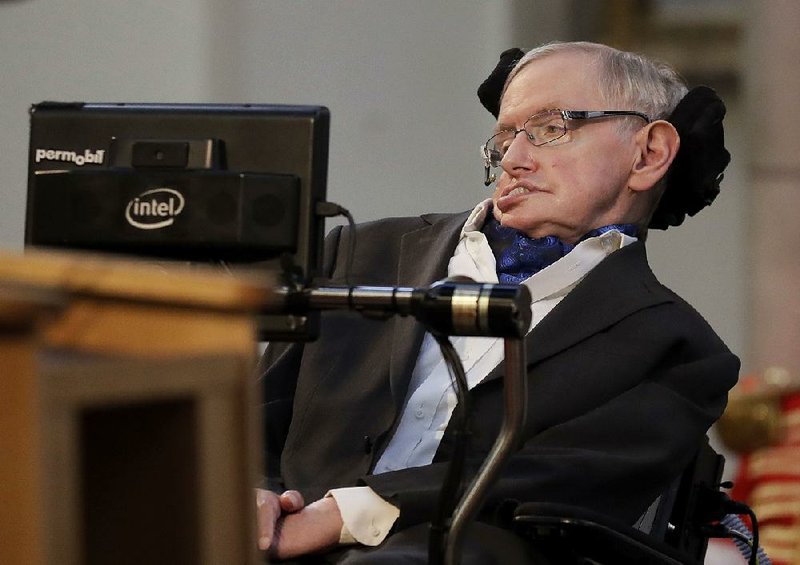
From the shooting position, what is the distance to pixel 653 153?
103 inches

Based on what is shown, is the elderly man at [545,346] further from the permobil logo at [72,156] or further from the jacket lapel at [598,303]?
the permobil logo at [72,156]

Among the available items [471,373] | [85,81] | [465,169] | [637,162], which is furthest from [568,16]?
[471,373]

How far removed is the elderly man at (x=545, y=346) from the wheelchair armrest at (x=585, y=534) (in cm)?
8

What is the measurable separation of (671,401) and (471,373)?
0.33m

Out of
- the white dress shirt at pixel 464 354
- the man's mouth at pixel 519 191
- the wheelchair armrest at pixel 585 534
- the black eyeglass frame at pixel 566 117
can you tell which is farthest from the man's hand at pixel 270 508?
the black eyeglass frame at pixel 566 117

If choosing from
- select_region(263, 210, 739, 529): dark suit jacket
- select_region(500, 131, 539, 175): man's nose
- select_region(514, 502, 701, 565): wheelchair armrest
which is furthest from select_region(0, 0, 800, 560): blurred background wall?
select_region(514, 502, 701, 565): wheelchair armrest

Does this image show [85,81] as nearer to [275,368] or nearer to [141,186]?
[275,368]

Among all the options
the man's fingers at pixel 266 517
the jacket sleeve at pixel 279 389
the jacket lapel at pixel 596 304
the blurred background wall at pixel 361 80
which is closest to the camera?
the man's fingers at pixel 266 517

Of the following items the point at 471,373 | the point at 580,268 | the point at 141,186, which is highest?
the point at 141,186

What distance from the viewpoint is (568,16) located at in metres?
6.02

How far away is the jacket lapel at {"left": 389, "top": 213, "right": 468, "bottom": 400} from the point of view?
2.35 meters

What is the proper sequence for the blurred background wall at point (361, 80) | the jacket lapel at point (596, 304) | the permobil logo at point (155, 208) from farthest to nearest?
the blurred background wall at point (361, 80) < the jacket lapel at point (596, 304) < the permobil logo at point (155, 208)

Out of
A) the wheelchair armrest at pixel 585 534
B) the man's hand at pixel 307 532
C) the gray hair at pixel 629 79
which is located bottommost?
the man's hand at pixel 307 532

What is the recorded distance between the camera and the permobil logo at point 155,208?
176cm
